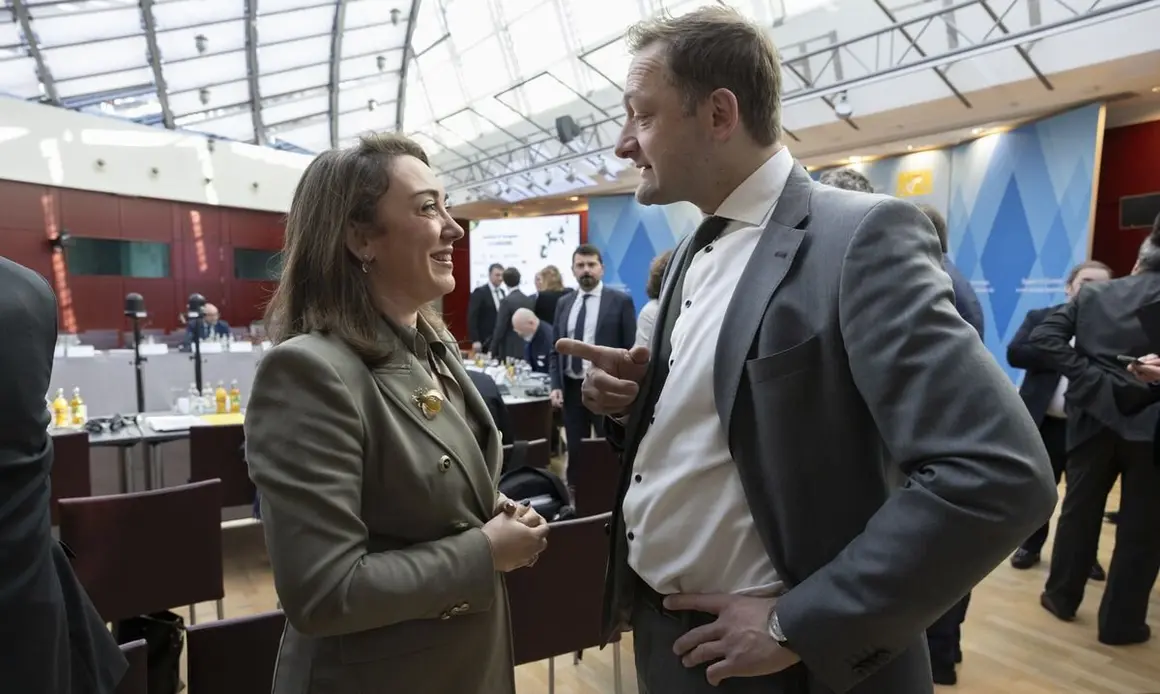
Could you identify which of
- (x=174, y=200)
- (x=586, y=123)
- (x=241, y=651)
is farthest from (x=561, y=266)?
(x=241, y=651)

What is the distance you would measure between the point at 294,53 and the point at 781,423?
15.9 metres

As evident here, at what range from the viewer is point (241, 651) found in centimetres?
153

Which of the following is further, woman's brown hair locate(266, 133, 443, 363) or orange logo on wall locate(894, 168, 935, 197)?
orange logo on wall locate(894, 168, 935, 197)

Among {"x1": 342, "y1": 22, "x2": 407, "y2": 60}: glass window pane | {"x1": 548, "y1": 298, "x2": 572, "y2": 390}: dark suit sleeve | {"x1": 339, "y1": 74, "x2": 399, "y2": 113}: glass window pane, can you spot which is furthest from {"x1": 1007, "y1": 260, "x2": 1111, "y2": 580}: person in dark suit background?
{"x1": 339, "y1": 74, "x2": 399, "y2": 113}: glass window pane

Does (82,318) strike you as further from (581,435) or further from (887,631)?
(887,631)

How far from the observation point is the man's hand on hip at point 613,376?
1169 mm

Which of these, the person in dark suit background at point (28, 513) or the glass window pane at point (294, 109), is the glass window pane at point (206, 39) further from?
the person in dark suit background at point (28, 513)

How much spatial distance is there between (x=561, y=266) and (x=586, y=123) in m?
2.82

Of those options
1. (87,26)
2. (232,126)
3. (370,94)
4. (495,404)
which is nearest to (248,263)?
(232,126)

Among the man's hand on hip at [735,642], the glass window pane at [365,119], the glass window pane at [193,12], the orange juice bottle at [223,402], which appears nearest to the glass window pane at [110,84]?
the glass window pane at [193,12]

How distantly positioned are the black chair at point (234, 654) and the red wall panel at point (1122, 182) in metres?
8.99

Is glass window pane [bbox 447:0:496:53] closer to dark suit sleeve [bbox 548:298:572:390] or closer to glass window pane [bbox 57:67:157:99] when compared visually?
glass window pane [bbox 57:67:157:99]

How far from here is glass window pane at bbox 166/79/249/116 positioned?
43.5 feet

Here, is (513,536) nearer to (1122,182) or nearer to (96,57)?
(1122,182)
